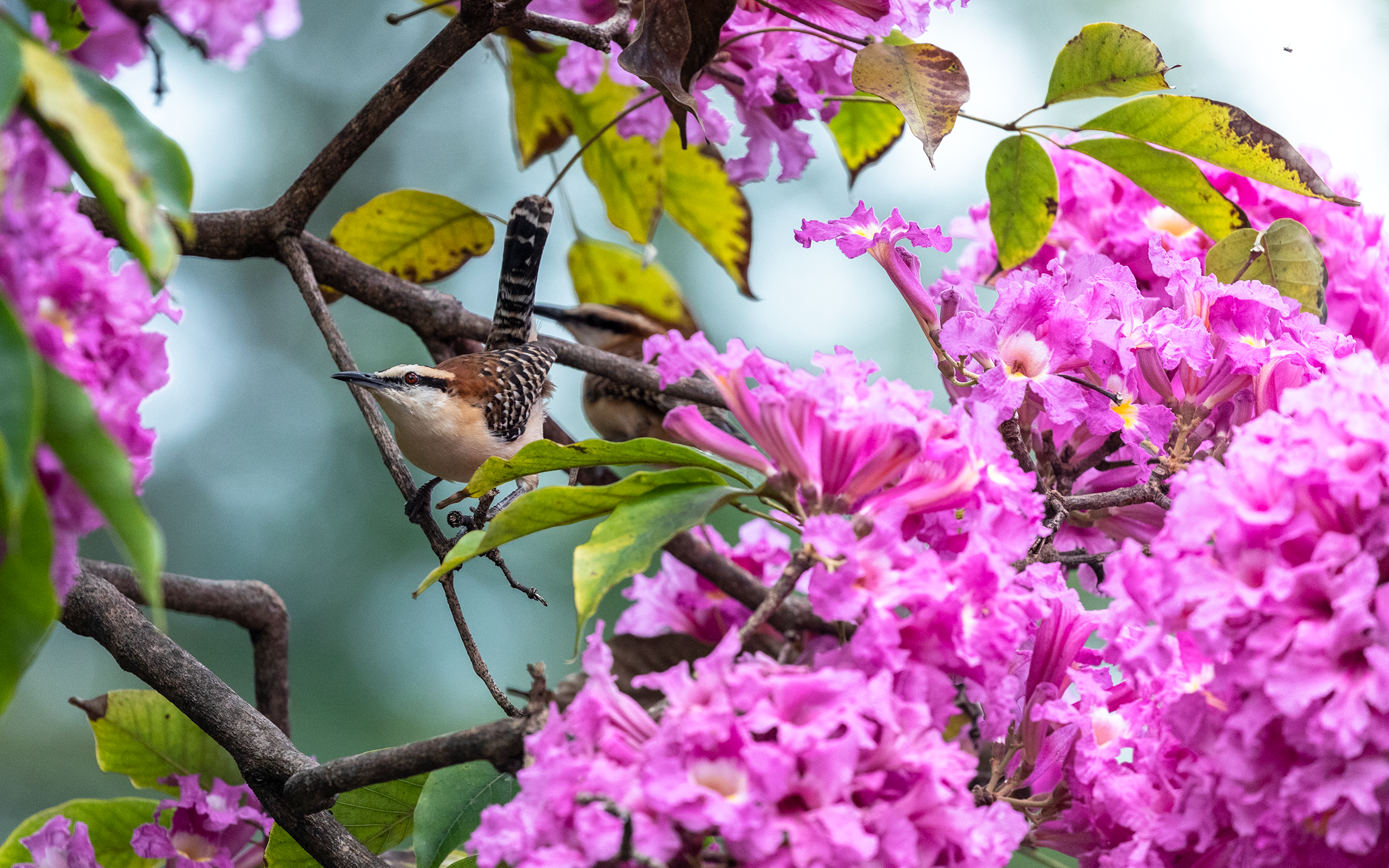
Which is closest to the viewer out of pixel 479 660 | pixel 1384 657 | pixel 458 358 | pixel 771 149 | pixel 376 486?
pixel 1384 657

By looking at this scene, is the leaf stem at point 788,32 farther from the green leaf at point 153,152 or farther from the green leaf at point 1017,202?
the green leaf at point 153,152

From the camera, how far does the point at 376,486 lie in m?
5.87

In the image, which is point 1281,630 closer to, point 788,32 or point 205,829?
point 788,32

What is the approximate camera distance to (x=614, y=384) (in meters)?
2.20

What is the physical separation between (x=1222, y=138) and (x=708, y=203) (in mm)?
706

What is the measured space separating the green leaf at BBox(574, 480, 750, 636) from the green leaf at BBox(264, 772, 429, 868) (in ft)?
1.25

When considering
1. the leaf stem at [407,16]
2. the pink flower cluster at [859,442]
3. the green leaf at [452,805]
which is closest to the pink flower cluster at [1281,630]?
the pink flower cluster at [859,442]

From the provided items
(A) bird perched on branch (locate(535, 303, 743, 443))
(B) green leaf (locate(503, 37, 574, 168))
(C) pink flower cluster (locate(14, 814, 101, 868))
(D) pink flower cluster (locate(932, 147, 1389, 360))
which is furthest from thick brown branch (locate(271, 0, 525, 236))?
(A) bird perched on branch (locate(535, 303, 743, 443))

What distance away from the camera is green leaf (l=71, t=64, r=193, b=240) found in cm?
48

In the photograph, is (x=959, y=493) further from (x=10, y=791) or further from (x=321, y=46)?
(x=321, y=46)

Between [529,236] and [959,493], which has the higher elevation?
[959,493]

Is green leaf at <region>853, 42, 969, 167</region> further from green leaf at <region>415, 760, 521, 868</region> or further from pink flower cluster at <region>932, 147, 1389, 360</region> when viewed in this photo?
green leaf at <region>415, 760, 521, 868</region>

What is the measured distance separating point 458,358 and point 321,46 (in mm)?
5254

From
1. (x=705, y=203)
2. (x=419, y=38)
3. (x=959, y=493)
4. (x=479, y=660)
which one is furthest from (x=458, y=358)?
(x=419, y=38)
